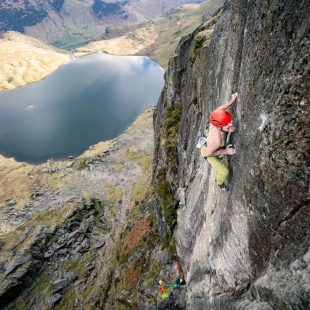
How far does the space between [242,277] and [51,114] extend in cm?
16415

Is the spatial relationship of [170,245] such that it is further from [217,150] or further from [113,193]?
[113,193]

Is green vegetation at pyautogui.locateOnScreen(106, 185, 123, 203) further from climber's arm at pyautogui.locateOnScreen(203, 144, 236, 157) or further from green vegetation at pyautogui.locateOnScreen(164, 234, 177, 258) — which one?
climber's arm at pyautogui.locateOnScreen(203, 144, 236, 157)

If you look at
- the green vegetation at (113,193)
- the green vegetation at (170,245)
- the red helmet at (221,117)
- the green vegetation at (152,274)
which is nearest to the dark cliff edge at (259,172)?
the red helmet at (221,117)

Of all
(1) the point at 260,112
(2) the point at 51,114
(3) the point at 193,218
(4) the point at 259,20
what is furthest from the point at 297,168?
(2) the point at 51,114

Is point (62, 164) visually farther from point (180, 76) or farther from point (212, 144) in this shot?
point (212, 144)

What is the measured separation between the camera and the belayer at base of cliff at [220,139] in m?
12.4

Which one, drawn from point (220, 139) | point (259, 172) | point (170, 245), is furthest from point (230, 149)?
point (170, 245)

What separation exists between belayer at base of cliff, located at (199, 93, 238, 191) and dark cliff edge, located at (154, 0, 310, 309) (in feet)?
1.26

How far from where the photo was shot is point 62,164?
94938 millimetres

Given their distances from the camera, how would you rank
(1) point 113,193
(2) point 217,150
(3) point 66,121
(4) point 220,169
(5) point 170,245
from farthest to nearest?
(3) point 66,121
(1) point 113,193
(5) point 170,245
(4) point 220,169
(2) point 217,150

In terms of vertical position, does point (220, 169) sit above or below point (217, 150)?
below

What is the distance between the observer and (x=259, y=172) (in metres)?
11.0

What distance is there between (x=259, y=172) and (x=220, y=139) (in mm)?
2615

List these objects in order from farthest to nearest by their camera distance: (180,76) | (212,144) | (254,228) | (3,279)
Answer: (3,279) < (180,76) < (212,144) < (254,228)
